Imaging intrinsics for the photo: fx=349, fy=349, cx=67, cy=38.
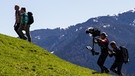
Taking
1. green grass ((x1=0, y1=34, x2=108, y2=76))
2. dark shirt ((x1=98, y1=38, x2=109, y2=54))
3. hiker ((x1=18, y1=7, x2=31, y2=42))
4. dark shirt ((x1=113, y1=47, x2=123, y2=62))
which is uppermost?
hiker ((x1=18, y1=7, x2=31, y2=42))

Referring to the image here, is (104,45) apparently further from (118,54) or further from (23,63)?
(23,63)

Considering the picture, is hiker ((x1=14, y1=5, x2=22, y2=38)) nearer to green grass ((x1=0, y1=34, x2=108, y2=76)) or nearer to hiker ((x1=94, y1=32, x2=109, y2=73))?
green grass ((x1=0, y1=34, x2=108, y2=76))

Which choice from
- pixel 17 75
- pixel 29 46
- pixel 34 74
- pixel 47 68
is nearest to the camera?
pixel 17 75

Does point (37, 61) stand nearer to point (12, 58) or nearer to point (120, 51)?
point (12, 58)

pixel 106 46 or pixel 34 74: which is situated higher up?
pixel 106 46

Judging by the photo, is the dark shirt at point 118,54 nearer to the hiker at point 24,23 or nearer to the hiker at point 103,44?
the hiker at point 103,44

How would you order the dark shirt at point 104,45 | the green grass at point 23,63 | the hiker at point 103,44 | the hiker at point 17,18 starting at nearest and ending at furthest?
the green grass at point 23,63 → the hiker at point 103,44 → the dark shirt at point 104,45 → the hiker at point 17,18

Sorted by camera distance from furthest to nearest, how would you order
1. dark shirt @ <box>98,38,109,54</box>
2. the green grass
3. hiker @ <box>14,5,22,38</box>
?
hiker @ <box>14,5,22,38</box>
dark shirt @ <box>98,38,109,54</box>
the green grass

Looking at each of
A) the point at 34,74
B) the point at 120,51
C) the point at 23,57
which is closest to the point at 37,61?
the point at 23,57

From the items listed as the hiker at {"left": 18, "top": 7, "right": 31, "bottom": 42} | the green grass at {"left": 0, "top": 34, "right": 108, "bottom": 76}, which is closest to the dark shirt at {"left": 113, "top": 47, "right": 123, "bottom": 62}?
the green grass at {"left": 0, "top": 34, "right": 108, "bottom": 76}

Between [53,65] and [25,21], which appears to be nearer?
[53,65]

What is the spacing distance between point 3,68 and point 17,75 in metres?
1.49

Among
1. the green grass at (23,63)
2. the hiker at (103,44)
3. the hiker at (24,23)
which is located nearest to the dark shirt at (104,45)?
the hiker at (103,44)

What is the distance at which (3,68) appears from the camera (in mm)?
24141
